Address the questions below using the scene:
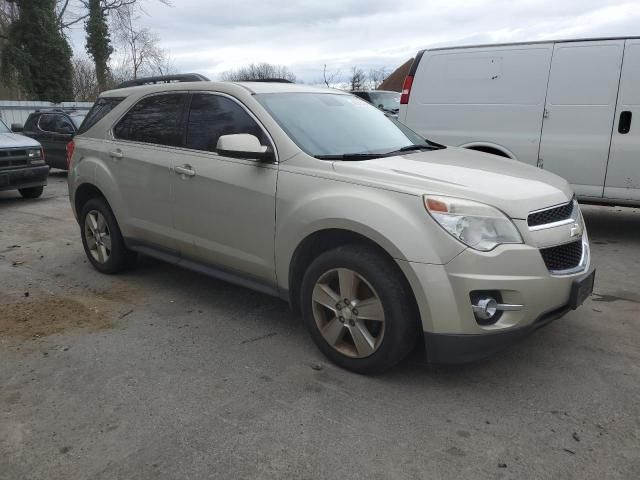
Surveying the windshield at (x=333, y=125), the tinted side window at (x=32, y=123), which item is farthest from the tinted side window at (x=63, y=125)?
the windshield at (x=333, y=125)

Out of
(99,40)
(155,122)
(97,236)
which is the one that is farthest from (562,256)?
(99,40)

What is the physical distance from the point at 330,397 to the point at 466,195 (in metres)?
1.33

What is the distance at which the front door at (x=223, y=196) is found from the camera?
365cm

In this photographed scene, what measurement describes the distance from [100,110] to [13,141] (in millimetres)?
5421

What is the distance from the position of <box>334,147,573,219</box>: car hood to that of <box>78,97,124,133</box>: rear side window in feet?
9.08

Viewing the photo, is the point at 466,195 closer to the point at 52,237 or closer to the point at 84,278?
the point at 84,278

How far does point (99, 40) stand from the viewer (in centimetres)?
2850

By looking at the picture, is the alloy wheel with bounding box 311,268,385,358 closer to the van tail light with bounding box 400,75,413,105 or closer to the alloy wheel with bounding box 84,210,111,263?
the alloy wheel with bounding box 84,210,111,263

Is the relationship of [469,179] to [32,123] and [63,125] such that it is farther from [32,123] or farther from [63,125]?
[32,123]

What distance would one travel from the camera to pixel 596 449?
8.37 ft

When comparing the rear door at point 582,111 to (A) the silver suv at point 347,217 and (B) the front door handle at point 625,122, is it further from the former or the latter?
(A) the silver suv at point 347,217

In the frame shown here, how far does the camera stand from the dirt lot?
2.49 metres

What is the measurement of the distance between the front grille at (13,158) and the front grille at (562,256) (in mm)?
9007

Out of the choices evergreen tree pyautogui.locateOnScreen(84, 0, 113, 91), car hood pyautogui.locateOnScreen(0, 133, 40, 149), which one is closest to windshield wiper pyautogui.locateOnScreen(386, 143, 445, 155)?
car hood pyautogui.locateOnScreen(0, 133, 40, 149)
